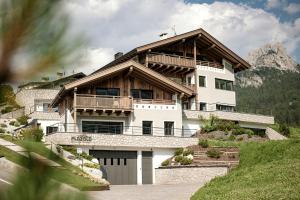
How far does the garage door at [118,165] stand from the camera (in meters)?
31.5

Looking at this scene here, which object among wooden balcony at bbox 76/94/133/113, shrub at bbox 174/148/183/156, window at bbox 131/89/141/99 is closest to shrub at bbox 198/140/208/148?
shrub at bbox 174/148/183/156

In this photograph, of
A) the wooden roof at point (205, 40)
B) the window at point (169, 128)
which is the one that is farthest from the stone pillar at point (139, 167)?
the wooden roof at point (205, 40)

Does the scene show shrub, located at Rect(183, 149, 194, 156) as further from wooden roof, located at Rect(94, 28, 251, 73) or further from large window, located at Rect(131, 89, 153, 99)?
wooden roof, located at Rect(94, 28, 251, 73)

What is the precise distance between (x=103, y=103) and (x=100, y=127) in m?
1.94

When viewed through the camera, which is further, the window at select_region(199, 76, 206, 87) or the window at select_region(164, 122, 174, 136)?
the window at select_region(199, 76, 206, 87)

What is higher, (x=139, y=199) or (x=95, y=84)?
(x=95, y=84)

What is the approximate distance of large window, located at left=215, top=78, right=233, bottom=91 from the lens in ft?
152

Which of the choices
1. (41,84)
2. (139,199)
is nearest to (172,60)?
(139,199)

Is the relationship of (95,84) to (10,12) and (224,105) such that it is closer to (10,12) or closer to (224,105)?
(224,105)

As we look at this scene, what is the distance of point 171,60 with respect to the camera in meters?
42.2

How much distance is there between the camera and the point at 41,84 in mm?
1906

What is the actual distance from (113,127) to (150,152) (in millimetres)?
3938

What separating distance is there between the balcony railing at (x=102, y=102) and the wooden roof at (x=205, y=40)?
5738 millimetres

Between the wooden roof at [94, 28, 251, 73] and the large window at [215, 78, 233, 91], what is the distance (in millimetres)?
2127
